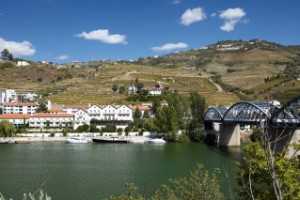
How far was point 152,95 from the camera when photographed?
318ft

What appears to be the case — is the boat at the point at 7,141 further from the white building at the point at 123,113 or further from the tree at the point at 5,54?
the tree at the point at 5,54

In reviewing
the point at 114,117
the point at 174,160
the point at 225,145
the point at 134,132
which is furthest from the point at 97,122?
the point at 174,160

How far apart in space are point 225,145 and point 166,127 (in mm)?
9920

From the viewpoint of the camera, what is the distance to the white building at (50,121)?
77.6 metres

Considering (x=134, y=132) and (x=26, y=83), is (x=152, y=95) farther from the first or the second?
(x=26, y=83)

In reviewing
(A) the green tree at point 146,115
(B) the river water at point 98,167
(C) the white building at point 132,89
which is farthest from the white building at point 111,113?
(C) the white building at point 132,89

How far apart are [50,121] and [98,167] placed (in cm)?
3844

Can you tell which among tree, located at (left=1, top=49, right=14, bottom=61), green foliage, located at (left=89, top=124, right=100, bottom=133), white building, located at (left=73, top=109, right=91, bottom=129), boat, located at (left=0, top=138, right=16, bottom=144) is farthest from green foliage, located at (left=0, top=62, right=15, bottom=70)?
boat, located at (left=0, top=138, right=16, bottom=144)

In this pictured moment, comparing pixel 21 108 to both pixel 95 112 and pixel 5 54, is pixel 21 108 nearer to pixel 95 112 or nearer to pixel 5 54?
pixel 95 112

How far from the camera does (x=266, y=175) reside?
14.2m

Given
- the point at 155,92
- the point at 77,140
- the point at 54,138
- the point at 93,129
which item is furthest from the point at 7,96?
the point at 77,140

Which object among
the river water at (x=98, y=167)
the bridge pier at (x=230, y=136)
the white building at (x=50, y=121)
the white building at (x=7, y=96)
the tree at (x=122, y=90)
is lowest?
the river water at (x=98, y=167)

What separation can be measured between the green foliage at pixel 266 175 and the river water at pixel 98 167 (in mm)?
4845

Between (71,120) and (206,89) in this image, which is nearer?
(71,120)
